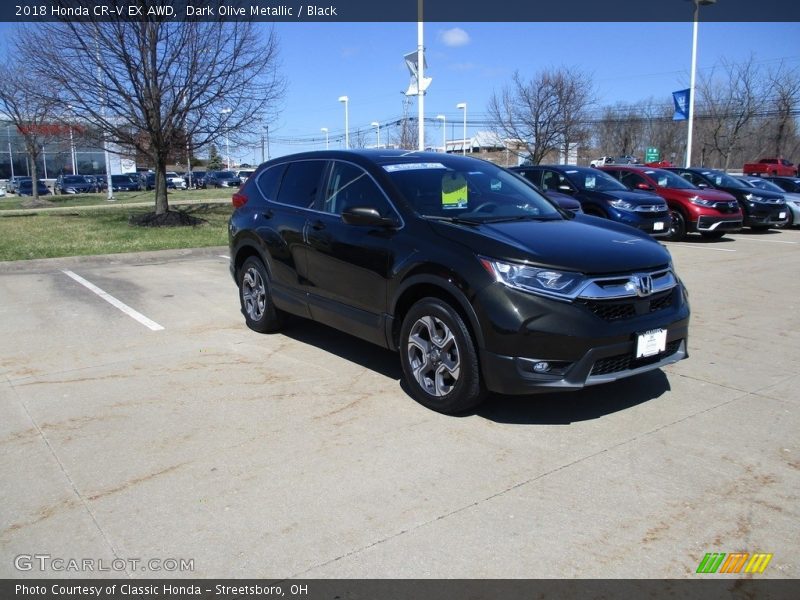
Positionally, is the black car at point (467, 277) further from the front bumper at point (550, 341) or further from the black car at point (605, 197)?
the black car at point (605, 197)

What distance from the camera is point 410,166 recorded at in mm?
5574

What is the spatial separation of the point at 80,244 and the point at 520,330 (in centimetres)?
1203

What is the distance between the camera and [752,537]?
3.18 m

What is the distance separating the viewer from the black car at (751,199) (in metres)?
17.5

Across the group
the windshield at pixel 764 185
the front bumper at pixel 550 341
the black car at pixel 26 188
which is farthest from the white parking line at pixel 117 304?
the black car at pixel 26 188

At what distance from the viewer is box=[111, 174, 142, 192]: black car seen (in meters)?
50.6

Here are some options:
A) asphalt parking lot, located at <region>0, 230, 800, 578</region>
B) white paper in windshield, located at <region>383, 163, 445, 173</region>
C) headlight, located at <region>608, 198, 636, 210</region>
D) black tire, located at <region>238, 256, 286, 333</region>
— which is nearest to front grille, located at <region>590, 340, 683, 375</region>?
asphalt parking lot, located at <region>0, 230, 800, 578</region>

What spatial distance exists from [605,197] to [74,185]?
44468mm

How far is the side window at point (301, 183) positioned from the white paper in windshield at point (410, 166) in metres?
0.83

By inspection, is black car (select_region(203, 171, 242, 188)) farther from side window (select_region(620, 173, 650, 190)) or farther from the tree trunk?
side window (select_region(620, 173, 650, 190))

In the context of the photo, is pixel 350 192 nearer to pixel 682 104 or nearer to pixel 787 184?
pixel 787 184

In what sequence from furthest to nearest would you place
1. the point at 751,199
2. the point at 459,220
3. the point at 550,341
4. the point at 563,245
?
the point at 751,199 < the point at 459,220 < the point at 563,245 < the point at 550,341

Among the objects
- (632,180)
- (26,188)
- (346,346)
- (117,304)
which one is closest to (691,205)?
(632,180)

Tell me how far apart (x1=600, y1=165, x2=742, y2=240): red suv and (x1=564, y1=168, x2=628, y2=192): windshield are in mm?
1360
